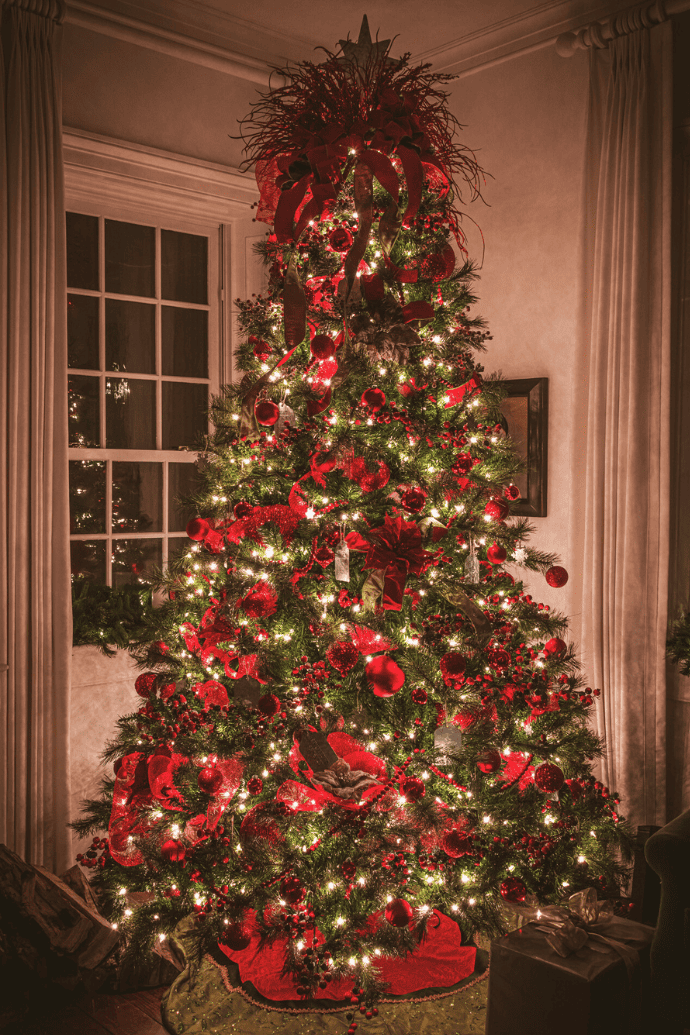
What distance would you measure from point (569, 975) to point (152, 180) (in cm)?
328

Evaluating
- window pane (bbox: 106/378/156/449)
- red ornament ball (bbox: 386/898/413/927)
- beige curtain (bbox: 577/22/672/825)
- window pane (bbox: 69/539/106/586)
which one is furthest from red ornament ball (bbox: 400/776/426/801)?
window pane (bbox: 106/378/156/449)

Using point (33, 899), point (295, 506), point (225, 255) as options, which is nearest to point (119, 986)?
point (33, 899)

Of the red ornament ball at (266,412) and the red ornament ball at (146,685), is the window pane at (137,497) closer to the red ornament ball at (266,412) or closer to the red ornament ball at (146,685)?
the red ornament ball at (146,685)

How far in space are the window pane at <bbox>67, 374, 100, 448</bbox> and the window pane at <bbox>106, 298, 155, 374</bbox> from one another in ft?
0.47

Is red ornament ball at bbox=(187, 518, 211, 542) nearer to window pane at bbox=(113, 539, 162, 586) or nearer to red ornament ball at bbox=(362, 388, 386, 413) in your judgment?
red ornament ball at bbox=(362, 388, 386, 413)

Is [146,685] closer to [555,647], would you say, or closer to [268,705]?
[268,705]

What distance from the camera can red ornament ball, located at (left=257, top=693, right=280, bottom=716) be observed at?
6.63ft

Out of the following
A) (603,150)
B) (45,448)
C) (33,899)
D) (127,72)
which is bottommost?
(33,899)

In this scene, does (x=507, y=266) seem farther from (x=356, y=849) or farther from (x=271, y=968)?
(x=271, y=968)

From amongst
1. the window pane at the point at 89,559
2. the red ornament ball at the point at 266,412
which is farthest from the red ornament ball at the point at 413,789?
the window pane at the point at 89,559

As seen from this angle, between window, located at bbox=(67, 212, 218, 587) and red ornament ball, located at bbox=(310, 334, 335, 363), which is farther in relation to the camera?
window, located at bbox=(67, 212, 218, 587)

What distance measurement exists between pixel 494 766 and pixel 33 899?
149 centimetres

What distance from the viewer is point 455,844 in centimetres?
194

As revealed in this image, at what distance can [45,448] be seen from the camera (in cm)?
293
